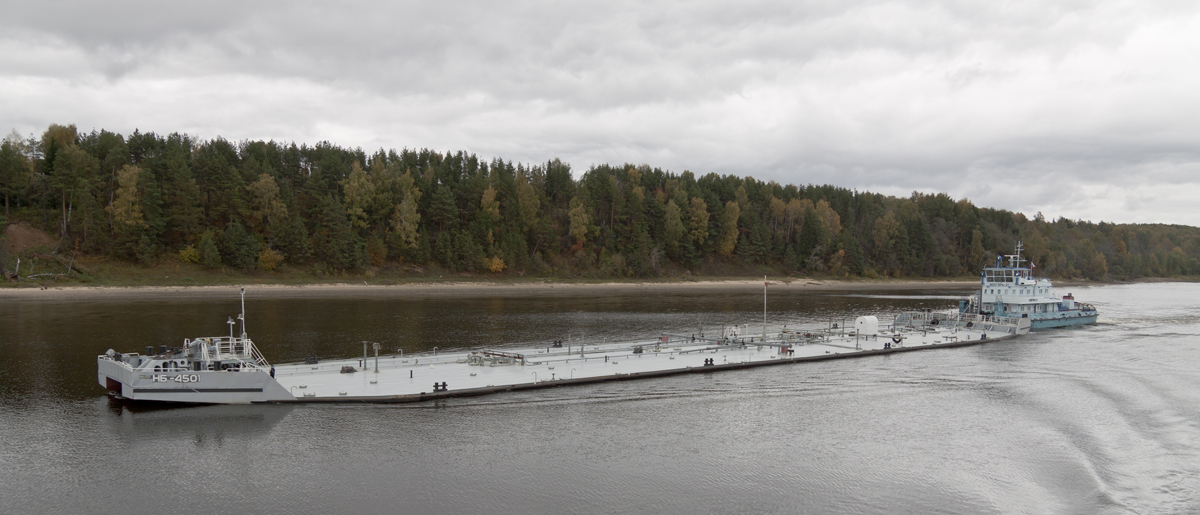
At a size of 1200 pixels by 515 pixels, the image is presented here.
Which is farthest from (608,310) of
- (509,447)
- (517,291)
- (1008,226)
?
(1008,226)

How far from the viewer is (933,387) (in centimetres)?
3566

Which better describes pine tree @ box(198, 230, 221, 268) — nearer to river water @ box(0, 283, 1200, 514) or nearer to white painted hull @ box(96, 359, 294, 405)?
river water @ box(0, 283, 1200, 514)

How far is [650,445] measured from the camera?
23859 millimetres

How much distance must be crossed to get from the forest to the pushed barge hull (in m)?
67.3

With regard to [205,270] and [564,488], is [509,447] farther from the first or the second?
[205,270]

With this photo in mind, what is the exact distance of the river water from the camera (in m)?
19.2

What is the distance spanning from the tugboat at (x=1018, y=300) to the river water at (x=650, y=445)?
2202 cm

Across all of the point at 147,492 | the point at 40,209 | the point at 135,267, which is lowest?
the point at 147,492

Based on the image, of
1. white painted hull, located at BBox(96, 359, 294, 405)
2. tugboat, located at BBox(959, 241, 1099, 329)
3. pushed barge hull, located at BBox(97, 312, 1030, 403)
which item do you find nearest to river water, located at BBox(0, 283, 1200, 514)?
white painted hull, located at BBox(96, 359, 294, 405)

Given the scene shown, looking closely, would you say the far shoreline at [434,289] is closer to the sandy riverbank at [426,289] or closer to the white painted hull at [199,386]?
the sandy riverbank at [426,289]

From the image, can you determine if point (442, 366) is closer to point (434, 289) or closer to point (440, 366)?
point (440, 366)

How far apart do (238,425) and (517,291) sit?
7703 centimetres

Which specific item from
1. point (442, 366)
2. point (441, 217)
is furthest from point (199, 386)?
point (441, 217)

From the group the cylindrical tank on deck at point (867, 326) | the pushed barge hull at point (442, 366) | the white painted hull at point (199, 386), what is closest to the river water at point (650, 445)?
the white painted hull at point (199, 386)
